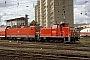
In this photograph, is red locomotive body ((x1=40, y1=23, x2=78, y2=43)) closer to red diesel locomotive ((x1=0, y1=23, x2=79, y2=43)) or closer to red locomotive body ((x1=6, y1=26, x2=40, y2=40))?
red diesel locomotive ((x1=0, y1=23, x2=79, y2=43))

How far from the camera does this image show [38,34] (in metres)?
36.8

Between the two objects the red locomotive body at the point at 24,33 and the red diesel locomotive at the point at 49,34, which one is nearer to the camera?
the red diesel locomotive at the point at 49,34

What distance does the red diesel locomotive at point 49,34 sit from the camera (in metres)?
30.5

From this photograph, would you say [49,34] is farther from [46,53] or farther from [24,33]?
[46,53]

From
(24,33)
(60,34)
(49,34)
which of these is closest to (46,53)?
(60,34)

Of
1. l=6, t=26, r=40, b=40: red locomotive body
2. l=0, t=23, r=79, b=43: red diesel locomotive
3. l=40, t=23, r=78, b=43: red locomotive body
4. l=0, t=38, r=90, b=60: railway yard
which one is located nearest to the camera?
l=0, t=38, r=90, b=60: railway yard

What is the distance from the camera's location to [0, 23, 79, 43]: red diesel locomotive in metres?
30.5

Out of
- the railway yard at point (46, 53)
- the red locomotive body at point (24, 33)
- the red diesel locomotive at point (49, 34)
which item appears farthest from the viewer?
the red locomotive body at point (24, 33)

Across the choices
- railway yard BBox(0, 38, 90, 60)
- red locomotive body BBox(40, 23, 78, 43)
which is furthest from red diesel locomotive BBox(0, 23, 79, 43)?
railway yard BBox(0, 38, 90, 60)

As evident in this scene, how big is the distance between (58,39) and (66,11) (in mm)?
80052

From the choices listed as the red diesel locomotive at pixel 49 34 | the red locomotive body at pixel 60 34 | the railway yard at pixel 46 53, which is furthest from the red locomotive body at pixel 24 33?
Answer: the railway yard at pixel 46 53

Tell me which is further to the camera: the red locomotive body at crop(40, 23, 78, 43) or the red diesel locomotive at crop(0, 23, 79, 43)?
the red diesel locomotive at crop(0, 23, 79, 43)

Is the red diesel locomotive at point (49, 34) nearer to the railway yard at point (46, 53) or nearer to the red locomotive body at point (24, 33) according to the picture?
the red locomotive body at point (24, 33)

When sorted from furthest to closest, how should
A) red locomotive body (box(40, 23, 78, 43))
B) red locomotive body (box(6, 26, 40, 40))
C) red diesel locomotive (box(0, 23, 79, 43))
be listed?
red locomotive body (box(6, 26, 40, 40))
red diesel locomotive (box(0, 23, 79, 43))
red locomotive body (box(40, 23, 78, 43))
